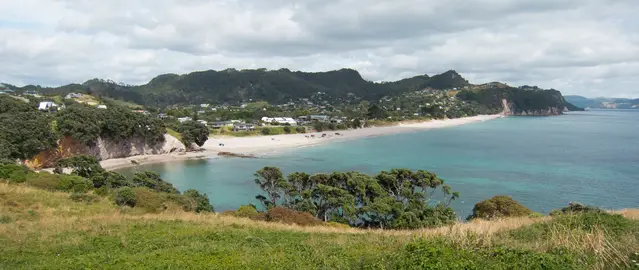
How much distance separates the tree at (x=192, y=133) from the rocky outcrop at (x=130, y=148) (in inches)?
72.1

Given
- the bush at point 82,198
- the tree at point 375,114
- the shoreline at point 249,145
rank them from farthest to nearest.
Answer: the tree at point 375,114 < the shoreline at point 249,145 < the bush at point 82,198

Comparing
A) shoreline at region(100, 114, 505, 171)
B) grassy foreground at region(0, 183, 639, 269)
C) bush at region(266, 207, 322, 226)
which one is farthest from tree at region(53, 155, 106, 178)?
grassy foreground at region(0, 183, 639, 269)

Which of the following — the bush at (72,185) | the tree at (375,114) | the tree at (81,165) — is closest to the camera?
the bush at (72,185)

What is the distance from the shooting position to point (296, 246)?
993 cm

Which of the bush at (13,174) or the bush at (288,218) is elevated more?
the bush at (13,174)

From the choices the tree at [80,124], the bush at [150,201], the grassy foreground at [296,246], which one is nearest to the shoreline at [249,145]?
the tree at [80,124]

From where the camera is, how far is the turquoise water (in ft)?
135

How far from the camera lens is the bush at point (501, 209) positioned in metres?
23.9

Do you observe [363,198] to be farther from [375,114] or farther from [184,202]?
[375,114]

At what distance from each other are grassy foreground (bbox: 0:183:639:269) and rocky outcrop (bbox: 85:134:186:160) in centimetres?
5383

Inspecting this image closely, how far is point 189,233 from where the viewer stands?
11.8 meters

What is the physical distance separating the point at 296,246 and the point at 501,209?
18.9m

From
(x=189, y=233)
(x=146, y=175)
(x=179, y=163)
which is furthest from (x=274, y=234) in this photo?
(x=179, y=163)

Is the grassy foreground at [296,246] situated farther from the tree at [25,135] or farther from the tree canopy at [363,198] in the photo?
the tree at [25,135]
